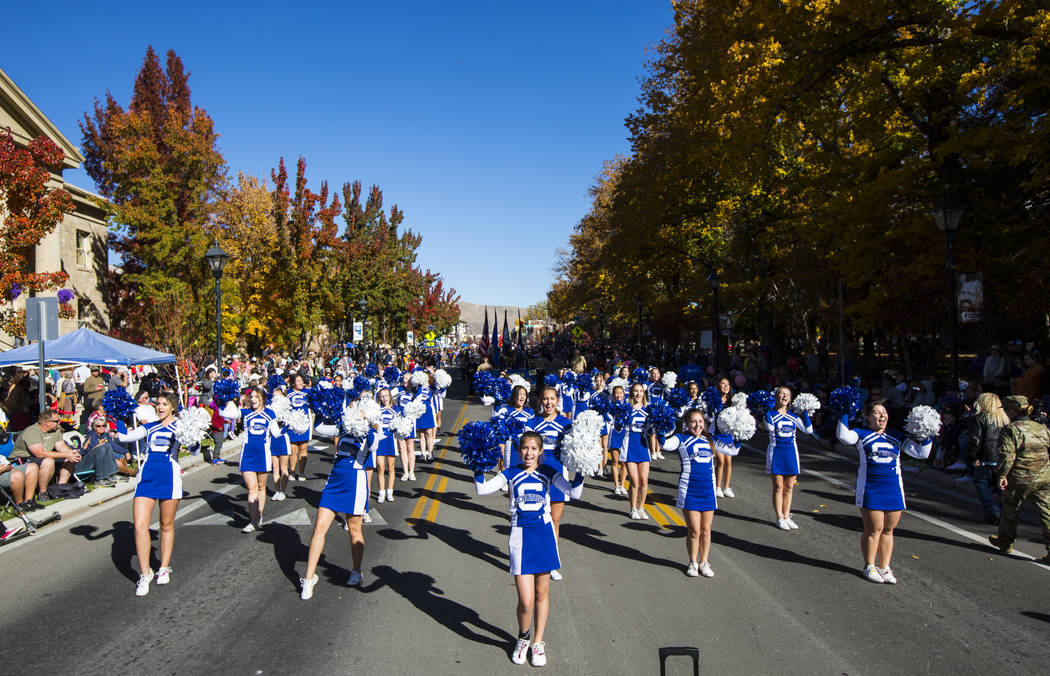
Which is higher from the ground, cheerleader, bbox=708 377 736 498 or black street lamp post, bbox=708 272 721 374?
black street lamp post, bbox=708 272 721 374

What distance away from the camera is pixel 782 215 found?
82.8ft

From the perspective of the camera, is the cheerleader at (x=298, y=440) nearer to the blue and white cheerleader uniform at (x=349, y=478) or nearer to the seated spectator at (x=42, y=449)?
the seated spectator at (x=42, y=449)

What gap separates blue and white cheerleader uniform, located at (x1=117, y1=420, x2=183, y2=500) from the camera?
22.2 ft

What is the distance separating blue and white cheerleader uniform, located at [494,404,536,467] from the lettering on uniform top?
3.54 meters

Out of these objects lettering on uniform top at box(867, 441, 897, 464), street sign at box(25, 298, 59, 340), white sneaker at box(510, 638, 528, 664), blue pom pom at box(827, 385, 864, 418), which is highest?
street sign at box(25, 298, 59, 340)

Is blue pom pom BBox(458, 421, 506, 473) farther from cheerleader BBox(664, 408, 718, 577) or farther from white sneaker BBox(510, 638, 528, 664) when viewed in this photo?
cheerleader BBox(664, 408, 718, 577)

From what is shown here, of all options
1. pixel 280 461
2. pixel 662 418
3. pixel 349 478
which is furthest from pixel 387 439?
pixel 662 418

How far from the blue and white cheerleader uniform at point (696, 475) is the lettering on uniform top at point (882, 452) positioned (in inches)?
62.6

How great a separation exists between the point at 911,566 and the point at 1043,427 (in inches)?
83.3

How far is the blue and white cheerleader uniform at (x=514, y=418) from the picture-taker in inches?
243

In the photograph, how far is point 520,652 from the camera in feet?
16.5

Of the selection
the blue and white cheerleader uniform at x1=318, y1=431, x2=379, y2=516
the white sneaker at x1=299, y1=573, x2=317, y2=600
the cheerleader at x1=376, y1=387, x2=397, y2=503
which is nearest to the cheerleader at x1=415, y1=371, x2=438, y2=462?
the cheerleader at x1=376, y1=387, x2=397, y2=503

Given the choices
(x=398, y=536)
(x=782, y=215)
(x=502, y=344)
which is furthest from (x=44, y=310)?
(x=502, y=344)

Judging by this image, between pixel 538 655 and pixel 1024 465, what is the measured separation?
19.2ft
